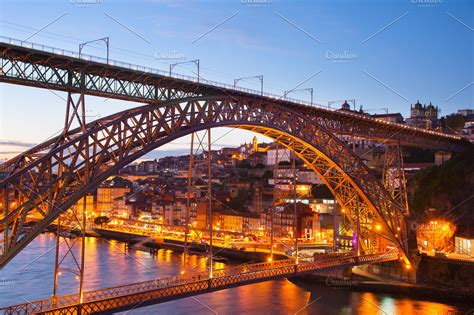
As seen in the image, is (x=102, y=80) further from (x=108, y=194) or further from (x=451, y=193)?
(x=108, y=194)

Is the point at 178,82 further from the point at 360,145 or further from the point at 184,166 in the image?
the point at 184,166

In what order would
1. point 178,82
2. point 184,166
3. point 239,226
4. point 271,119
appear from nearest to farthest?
point 178,82 < point 271,119 < point 239,226 < point 184,166

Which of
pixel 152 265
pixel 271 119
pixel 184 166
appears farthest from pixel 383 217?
pixel 184 166

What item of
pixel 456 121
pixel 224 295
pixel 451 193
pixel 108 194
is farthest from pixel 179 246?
pixel 456 121

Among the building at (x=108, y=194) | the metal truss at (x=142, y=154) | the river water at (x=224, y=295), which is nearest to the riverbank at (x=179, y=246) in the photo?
the river water at (x=224, y=295)

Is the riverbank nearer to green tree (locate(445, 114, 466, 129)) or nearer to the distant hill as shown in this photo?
the distant hill

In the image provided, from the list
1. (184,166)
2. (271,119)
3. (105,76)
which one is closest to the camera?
(105,76)

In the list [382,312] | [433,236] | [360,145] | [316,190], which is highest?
[360,145]

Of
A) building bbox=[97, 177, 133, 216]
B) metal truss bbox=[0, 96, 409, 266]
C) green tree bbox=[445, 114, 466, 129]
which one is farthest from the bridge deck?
building bbox=[97, 177, 133, 216]
